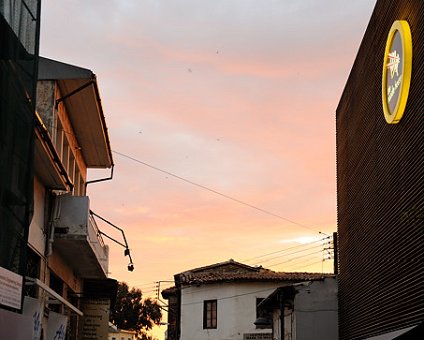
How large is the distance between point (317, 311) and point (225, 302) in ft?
75.6

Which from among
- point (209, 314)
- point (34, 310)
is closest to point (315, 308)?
point (34, 310)

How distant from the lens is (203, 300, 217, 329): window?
46.7 metres

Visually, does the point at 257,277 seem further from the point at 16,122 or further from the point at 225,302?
the point at 16,122

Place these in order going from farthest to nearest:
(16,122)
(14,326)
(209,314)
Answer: (209,314) → (16,122) → (14,326)

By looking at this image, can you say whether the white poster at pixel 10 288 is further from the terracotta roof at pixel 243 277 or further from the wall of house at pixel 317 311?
the terracotta roof at pixel 243 277

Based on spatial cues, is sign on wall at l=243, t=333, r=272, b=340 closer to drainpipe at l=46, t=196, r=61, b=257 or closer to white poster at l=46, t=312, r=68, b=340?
white poster at l=46, t=312, r=68, b=340

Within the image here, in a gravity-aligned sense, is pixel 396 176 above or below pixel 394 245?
above

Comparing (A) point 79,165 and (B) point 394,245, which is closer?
(B) point 394,245

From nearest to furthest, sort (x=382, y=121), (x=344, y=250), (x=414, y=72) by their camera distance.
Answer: (x=414, y=72)
(x=382, y=121)
(x=344, y=250)

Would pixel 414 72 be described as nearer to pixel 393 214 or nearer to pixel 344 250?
pixel 393 214

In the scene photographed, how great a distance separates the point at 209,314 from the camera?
154 feet

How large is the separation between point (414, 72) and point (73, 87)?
8599mm

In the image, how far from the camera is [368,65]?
17.4 metres

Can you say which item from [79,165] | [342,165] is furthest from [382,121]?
[79,165]
